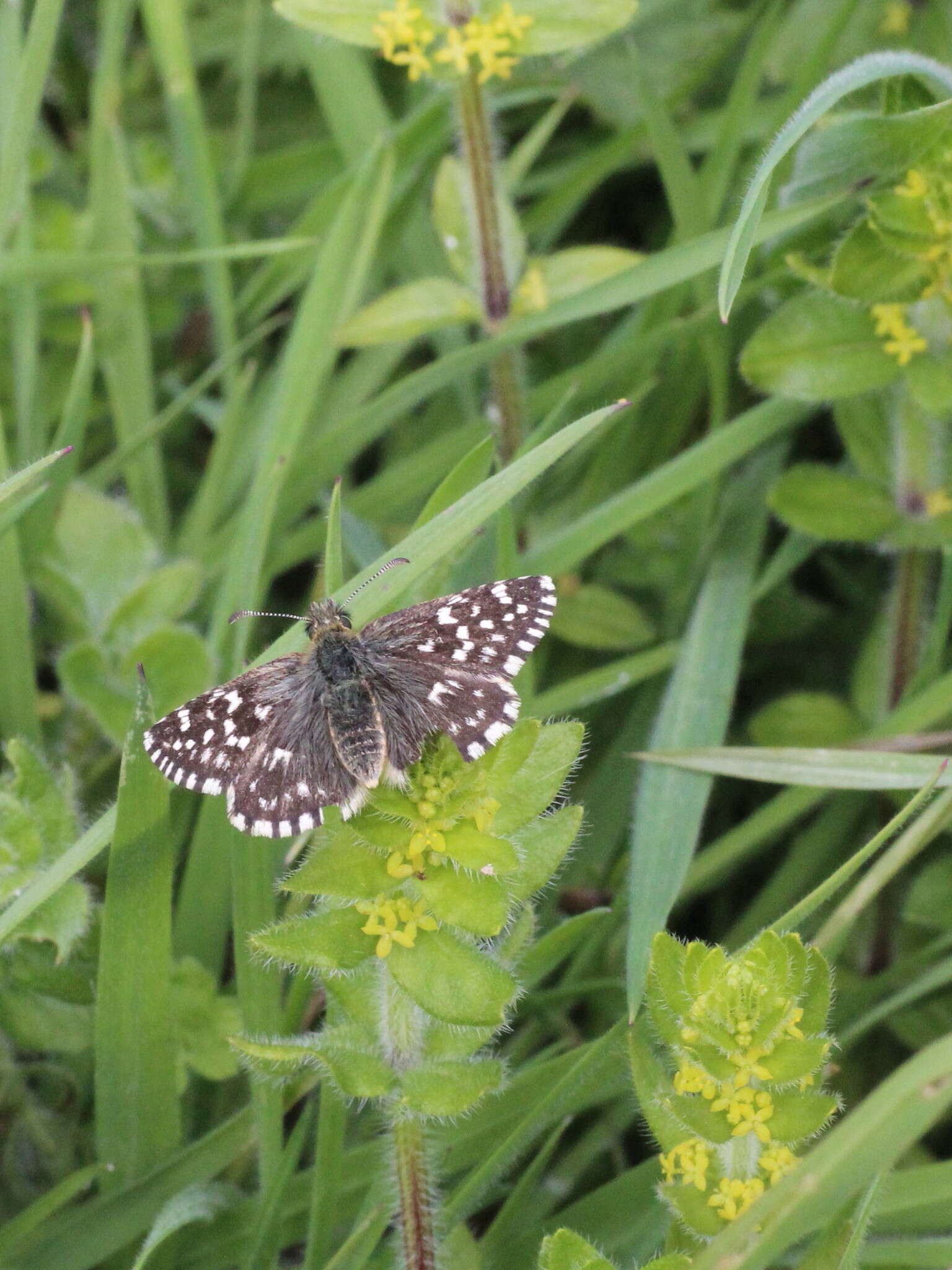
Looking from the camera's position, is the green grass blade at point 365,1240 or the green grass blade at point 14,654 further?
the green grass blade at point 14,654

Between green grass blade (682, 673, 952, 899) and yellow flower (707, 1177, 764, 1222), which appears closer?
yellow flower (707, 1177, 764, 1222)

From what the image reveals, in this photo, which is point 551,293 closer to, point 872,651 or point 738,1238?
point 872,651

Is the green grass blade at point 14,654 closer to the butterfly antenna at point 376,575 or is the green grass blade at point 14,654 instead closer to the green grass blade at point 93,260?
the green grass blade at point 93,260

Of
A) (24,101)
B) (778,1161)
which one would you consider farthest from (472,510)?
(24,101)

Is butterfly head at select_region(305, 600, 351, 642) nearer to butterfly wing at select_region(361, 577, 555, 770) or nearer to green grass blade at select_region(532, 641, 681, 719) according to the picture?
butterfly wing at select_region(361, 577, 555, 770)

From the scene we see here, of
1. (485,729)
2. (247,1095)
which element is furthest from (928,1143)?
(485,729)

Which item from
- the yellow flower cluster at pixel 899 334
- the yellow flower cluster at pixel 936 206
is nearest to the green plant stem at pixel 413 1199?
the yellow flower cluster at pixel 899 334

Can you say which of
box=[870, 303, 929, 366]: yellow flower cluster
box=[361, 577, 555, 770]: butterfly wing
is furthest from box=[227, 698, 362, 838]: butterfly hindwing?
box=[870, 303, 929, 366]: yellow flower cluster
